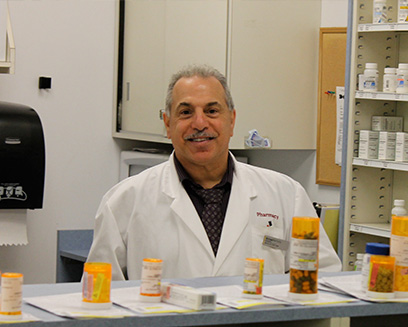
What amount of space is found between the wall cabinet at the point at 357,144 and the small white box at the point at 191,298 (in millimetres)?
2002

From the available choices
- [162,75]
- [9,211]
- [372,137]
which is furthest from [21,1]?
[372,137]

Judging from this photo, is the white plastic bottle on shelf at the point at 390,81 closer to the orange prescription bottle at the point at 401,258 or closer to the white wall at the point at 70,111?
the white wall at the point at 70,111

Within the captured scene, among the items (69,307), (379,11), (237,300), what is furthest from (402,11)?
(69,307)

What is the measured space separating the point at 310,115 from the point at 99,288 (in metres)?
2.82

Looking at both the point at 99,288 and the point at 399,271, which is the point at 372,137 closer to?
the point at 399,271

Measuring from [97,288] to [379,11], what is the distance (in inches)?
93.5

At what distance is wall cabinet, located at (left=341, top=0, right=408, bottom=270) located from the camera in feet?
12.2

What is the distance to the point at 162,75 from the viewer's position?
4.39 meters

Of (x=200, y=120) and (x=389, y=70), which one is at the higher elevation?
(x=389, y=70)

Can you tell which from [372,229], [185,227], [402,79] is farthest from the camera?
[372,229]

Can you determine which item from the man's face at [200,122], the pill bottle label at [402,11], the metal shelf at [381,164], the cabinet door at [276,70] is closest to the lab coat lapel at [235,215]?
the man's face at [200,122]

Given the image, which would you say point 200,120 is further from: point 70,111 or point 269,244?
point 70,111

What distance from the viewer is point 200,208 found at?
2.78m

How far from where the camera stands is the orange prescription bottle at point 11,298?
164cm
